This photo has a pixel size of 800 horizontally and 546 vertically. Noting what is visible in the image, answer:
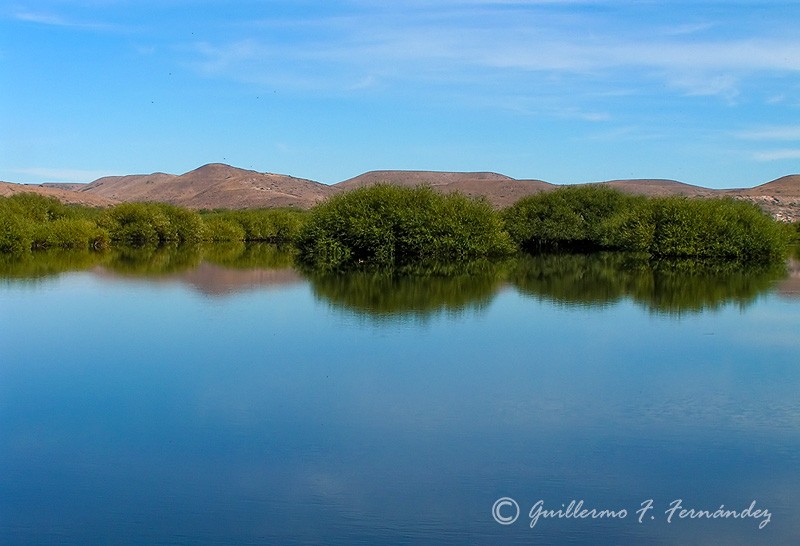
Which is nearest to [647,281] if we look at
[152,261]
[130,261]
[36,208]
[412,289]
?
[412,289]

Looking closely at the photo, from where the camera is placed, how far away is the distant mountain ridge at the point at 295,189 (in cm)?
10569

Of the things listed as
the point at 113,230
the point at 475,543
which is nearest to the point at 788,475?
the point at 475,543

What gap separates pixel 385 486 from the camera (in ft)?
27.9

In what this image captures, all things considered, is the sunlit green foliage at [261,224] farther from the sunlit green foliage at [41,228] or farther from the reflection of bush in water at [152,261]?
the reflection of bush in water at [152,261]

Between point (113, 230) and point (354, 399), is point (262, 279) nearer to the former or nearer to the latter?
point (354, 399)

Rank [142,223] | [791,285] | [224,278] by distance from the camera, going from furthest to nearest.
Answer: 1. [142,223]
2. [224,278]
3. [791,285]

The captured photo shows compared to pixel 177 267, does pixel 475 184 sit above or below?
above

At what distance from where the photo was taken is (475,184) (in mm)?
121000

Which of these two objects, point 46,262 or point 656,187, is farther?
point 656,187

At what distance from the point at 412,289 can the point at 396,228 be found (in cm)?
1463

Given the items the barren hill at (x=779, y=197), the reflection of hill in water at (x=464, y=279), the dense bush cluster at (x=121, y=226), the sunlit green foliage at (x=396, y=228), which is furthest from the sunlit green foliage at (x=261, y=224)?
the barren hill at (x=779, y=197)

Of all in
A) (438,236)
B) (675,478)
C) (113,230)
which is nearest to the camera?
(675,478)

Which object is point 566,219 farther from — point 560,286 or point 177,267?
point 560,286

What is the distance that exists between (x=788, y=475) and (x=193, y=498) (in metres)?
5.67
